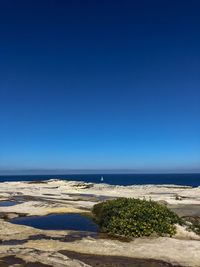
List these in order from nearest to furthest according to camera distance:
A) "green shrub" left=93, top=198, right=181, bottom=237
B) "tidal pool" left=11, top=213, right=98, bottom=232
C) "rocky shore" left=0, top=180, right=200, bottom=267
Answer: "rocky shore" left=0, top=180, right=200, bottom=267 < "green shrub" left=93, top=198, right=181, bottom=237 < "tidal pool" left=11, top=213, right=98, bottom=232

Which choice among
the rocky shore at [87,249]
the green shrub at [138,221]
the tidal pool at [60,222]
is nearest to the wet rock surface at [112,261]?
the rocky shore at [87,249]

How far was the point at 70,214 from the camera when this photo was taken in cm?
4491

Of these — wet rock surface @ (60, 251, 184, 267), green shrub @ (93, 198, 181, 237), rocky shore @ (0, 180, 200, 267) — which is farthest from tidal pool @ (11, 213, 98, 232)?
wet rock surface @ (60, 251, 184, 267)

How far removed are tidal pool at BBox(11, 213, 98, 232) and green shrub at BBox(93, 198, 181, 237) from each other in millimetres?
1681

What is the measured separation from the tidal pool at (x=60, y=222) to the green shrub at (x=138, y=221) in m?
1.68

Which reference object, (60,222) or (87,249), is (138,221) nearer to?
(87,249)

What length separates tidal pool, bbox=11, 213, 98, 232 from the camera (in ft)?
119

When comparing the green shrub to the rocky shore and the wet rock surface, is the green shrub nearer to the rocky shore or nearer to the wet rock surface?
the rocky shore

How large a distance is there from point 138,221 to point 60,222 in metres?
9.19

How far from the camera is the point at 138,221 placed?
33.2 meters

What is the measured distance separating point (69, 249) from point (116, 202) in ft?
41.1

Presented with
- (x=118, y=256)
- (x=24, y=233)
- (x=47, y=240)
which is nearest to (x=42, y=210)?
(x=24, y=233)

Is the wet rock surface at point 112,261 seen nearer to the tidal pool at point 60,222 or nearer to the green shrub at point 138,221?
the green shrub at point 138,221

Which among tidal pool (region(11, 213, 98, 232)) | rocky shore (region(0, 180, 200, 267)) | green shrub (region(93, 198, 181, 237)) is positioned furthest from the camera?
tidal pool (region(11, 213, 98, 232))
